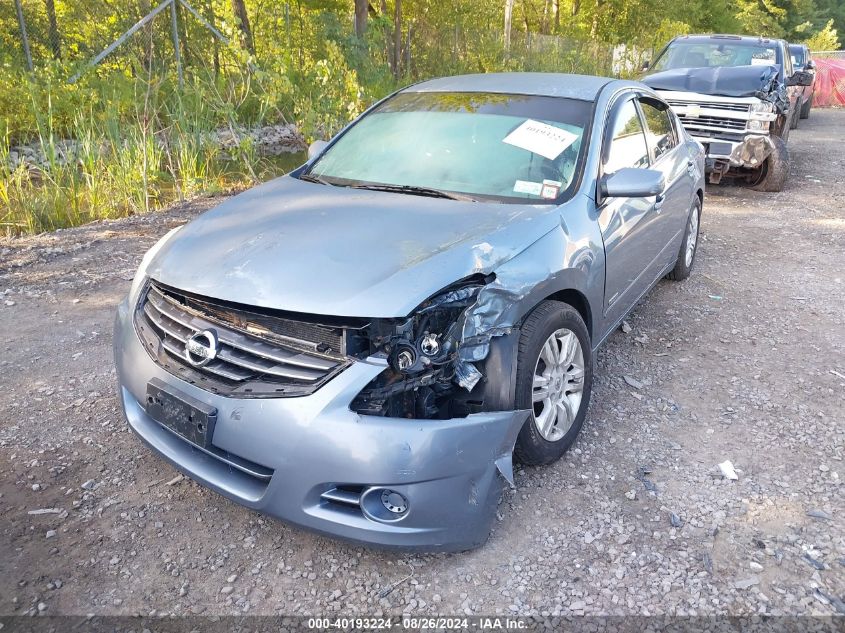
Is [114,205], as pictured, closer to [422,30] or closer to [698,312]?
[698,312]

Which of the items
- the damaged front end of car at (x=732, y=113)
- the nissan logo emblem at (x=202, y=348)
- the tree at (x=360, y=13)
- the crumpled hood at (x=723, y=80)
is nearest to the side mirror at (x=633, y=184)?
the nissan logo emblem at (x=202, y=348)

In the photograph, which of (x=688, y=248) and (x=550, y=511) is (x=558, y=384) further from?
(x=688, y=248)

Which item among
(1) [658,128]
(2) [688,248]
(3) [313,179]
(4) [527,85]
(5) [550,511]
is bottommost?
(5) [550,511]

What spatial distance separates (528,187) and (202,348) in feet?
5.55

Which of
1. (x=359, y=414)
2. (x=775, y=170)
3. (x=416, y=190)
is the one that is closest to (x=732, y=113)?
(x=775, y=170)

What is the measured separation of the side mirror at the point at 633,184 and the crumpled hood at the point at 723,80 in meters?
6.36

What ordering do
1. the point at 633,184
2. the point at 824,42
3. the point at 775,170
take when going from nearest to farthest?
the point at 633,184, the point at 775,170, the point at 824,42

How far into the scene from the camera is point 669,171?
434 cm

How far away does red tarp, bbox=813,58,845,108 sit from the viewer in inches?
889

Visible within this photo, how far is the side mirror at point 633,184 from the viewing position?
10.1ft

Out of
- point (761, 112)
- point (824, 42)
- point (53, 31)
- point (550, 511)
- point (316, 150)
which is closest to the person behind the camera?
point (550, 511)

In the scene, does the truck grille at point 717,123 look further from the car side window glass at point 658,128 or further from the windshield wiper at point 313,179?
the windshield wiper at point 313,179

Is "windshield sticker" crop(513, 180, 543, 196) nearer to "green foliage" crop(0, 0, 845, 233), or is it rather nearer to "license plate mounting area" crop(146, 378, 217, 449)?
"license plate mounting area" crop(146, 378, 217, 449)

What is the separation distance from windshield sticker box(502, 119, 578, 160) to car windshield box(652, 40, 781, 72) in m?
7.20
